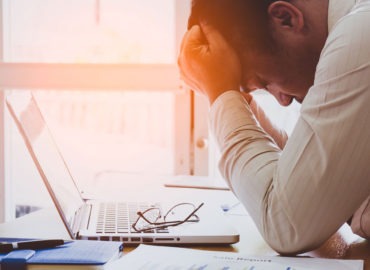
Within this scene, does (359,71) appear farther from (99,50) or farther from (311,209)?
(99,50)

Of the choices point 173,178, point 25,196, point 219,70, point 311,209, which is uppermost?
point 219,70

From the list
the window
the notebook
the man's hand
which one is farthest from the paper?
the window

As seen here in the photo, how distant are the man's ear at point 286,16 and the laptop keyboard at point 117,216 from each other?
1.46ft

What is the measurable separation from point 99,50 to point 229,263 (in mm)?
1867

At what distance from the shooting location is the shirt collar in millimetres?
893

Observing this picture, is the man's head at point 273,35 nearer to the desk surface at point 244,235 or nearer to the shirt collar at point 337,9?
the shirt collar at point 337,9

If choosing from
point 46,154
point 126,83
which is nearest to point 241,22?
point 46,154

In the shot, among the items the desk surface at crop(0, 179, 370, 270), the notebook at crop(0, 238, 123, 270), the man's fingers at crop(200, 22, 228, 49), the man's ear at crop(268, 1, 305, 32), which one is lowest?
the desk surface at crop(0, 179, 370, 270)

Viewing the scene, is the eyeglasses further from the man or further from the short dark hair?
the short dark hair

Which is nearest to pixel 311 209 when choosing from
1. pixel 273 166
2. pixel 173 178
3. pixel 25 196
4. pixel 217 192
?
pixel 273 166

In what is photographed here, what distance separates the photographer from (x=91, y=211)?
3.85 ft

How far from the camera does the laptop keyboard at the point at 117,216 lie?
98cm

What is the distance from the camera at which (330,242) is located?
0.96 meters

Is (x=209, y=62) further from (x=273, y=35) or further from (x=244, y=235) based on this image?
(x=244, y=235)
